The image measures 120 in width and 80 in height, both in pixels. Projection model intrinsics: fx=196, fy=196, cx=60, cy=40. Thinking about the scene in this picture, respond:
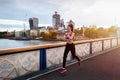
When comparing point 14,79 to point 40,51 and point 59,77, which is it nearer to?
point 59,77

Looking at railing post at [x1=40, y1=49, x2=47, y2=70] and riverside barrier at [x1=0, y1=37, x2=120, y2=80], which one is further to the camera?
railing post at [x1=40, y1=49, x2=47, y2=70]

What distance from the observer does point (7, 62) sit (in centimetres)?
625

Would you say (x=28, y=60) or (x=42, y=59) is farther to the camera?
(x=42, y=59)

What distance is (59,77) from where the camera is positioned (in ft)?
21.9

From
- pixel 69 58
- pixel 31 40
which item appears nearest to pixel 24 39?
pixel 31 40

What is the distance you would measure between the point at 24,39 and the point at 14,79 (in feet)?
333

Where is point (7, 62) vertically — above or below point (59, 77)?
above

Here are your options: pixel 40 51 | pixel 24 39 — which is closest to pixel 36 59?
pixel 40 51

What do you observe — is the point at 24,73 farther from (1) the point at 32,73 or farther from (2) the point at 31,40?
(2) the point at 31,40

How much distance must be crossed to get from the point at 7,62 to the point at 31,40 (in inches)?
4026

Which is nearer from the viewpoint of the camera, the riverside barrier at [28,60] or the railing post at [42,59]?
the riverside barrier at [28,60]

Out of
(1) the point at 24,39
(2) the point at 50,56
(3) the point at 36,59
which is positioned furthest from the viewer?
(1) the point at 24,39

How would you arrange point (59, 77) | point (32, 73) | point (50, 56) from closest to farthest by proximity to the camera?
point (59, 77) → point (32, 73) → point (50, 56)

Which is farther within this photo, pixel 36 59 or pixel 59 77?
pixel 36 59
